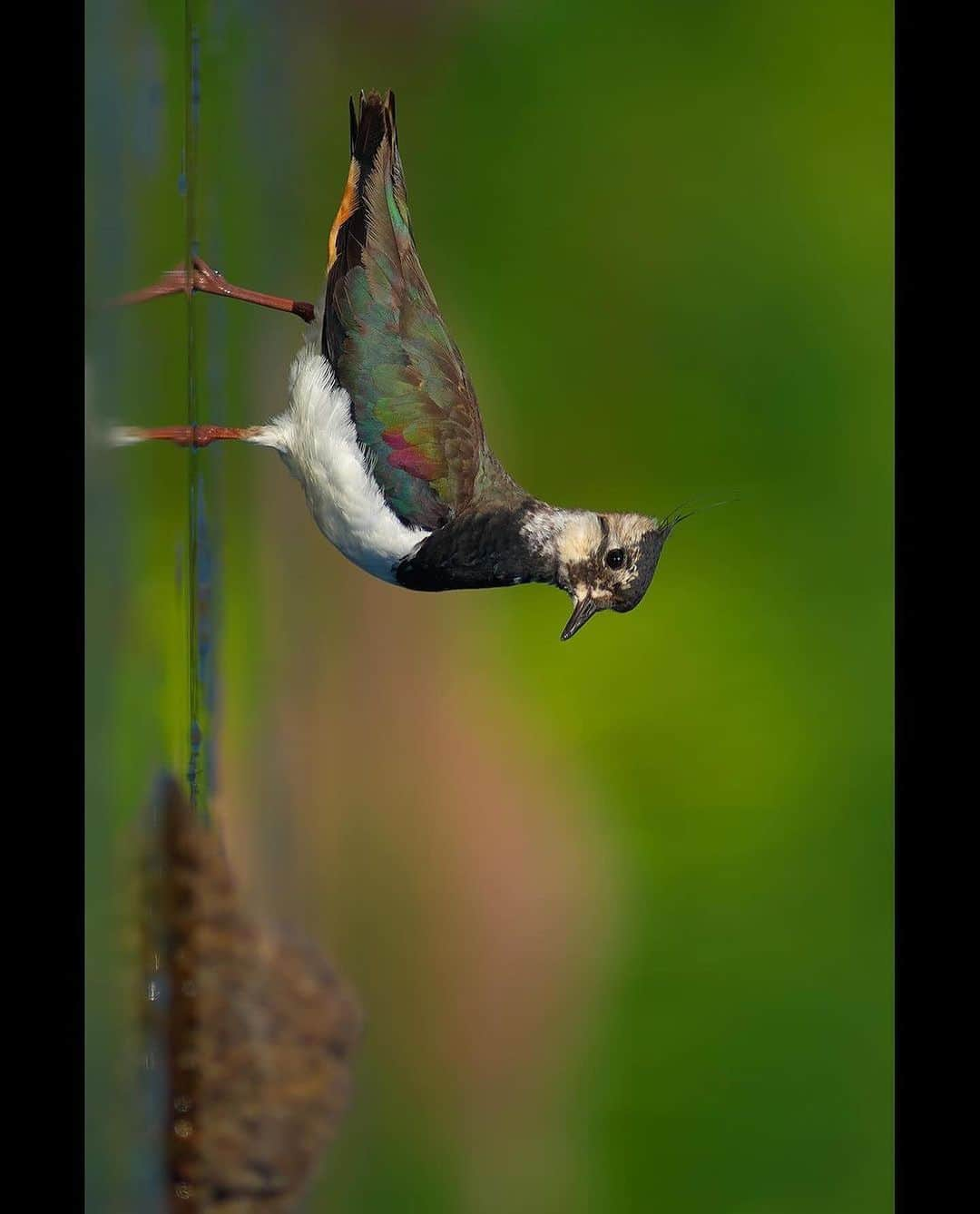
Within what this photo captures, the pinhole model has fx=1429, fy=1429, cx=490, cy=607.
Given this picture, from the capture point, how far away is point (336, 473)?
4.86ft

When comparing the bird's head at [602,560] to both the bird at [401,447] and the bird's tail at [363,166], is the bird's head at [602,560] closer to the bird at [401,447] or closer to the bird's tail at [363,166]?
the bird at [401,447]

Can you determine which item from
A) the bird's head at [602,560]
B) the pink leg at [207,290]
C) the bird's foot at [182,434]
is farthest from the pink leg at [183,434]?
the bird's head at [602,560]

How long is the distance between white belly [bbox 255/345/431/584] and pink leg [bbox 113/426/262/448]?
53mm

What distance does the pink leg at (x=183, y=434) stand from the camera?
156 cm

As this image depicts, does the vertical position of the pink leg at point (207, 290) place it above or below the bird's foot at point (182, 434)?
above

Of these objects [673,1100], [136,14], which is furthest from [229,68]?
[673,1100]

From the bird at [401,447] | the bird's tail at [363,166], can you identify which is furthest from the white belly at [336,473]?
the bird's tail at [363,166]

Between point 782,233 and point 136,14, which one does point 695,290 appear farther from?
point 136,14

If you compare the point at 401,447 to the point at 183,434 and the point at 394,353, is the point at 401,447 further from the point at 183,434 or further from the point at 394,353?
the point at 183,434

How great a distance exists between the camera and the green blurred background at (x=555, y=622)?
1537 millimetres

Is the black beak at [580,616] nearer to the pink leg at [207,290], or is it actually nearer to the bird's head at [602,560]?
the bird's head at [602,560]

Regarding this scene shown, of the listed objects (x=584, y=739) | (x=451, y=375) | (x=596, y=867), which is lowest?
(x=596, y=867)

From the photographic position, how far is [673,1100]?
158 cm

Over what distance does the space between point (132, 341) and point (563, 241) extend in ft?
1.59
